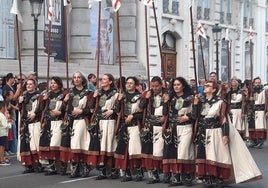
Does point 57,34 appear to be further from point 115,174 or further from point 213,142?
point 213,142

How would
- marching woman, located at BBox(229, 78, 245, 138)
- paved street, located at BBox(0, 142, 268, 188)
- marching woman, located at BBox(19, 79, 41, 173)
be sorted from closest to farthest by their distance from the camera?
paved street, located at BBox(0, 142, 268, 188)
marching woman, located at BBox(19, 79, 41, 173)
marching woman, located at BBox(229, 78, 245, 138)

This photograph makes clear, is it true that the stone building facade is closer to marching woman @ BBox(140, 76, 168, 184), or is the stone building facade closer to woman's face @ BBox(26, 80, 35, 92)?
marching woman @ BBox(140, 76, 168, 184)

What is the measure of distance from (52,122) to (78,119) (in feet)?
1.84

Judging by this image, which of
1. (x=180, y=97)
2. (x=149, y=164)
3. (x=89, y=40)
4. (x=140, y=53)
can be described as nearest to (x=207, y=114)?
(x=180, y=97)

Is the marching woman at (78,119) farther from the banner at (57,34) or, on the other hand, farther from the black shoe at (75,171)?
the banner at (57,34)

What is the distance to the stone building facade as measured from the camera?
24.8 meters

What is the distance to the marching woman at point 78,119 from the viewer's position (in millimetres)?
12977

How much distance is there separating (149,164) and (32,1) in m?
8.35

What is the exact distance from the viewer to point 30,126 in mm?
13516

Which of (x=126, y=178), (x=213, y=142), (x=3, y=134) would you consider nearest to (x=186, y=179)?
(x=213, y=142)

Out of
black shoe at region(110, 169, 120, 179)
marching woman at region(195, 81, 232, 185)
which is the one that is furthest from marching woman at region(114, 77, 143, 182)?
marching woman at region(195, 81, 232, 185)

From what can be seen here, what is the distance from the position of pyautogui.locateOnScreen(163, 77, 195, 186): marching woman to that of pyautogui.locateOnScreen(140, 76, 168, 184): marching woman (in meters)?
0.23

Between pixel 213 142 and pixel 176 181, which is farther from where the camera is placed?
pixel 176 181

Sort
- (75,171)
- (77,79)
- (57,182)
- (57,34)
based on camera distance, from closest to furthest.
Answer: (57,182) < (77,79) < (75,171) < (57,34)
